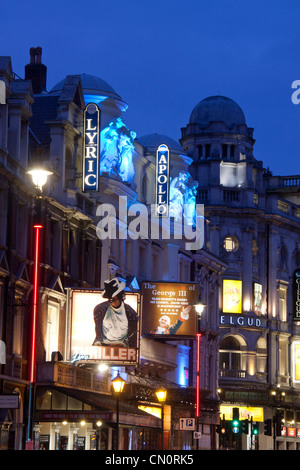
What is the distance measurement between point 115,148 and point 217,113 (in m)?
45.6

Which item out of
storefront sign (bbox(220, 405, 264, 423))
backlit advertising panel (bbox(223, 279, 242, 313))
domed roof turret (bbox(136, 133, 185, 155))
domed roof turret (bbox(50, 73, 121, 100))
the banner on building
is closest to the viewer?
domed roof turret (bbox(50, 73, 121, 100))

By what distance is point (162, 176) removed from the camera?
2601 inches

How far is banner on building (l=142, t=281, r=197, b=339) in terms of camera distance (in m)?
61.4

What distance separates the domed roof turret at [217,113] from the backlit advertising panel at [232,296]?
14.0 m

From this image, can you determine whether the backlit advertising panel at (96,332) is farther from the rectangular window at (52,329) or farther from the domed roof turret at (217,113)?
the domed roof turret at (217,113)

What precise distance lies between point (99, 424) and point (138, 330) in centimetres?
447

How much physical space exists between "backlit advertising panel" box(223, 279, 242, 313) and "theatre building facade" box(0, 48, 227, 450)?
24.1 metres

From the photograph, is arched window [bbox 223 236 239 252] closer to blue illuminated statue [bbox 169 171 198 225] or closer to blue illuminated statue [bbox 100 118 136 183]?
blue illuminated statue [bbox 169 171 198 225]

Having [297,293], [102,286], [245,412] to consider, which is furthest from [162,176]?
[297,293]

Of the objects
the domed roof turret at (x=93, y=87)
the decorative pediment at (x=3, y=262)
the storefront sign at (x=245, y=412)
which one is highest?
the domed roof turret at (x=93, y=87)

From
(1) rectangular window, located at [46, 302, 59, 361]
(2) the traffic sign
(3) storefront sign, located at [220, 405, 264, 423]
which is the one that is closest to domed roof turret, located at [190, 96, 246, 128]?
(3) storefront sign, located at [220, 405, 264, 423]

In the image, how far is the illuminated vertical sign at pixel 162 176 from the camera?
217ft

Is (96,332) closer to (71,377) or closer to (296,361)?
(71,377)

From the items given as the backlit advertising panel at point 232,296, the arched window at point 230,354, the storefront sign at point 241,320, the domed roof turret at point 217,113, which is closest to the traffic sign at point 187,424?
the storefront sign at point 241,320
